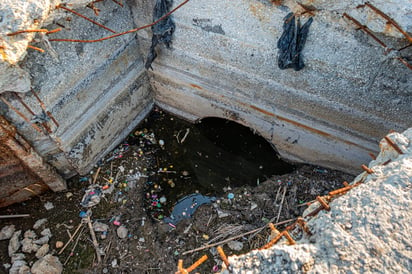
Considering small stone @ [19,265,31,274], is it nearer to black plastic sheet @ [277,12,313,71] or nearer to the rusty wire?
black plastic sheet @ [277,12,313,71]

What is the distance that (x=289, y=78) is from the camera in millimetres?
4258

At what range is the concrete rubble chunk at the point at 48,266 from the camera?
14.3 feet

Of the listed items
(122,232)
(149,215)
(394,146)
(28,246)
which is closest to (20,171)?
(28,246)

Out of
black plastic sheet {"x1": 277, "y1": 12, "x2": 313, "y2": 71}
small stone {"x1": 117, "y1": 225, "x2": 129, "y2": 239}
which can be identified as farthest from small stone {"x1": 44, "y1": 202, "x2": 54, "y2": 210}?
black plastic sheet {"x1": 277, "y1": 12, "x2": 313, "y2": 71}

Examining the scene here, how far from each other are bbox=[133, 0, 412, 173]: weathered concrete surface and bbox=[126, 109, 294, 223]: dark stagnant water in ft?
1.56

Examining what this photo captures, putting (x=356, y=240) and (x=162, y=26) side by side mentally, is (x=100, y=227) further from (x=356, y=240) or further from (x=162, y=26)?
(x=356, y=240)

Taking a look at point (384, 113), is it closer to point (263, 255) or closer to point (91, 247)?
point (263, 255)

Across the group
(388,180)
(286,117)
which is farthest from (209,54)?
(388,180)

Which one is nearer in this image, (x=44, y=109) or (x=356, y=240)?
(x=356, y=240)

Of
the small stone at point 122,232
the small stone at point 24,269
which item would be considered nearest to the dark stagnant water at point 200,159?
the small stone at point 122,232

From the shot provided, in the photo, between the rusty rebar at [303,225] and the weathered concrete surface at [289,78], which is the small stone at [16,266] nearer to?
the weathered concrete surface at [289,78]

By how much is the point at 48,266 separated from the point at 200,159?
2.76 meters

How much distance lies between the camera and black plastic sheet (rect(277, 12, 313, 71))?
3703 mm

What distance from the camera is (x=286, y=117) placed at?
4.75 m
